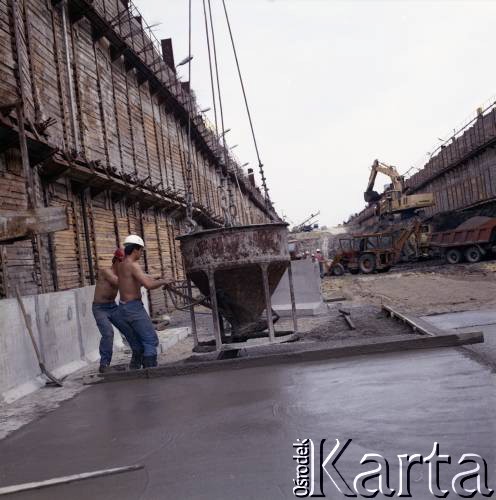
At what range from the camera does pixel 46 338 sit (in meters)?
8.06

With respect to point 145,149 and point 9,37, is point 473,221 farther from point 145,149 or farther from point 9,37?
point 9,37

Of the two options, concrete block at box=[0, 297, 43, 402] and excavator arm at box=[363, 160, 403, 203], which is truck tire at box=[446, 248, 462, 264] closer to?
excavator arm at box=[363, 160, 403, 203]

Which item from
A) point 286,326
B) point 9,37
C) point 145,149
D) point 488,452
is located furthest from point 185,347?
point 145,149

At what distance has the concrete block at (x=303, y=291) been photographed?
15352mm

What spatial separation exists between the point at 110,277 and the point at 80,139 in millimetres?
8725

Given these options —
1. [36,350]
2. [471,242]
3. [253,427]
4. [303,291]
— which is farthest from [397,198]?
[253,427]

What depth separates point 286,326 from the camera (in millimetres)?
12859

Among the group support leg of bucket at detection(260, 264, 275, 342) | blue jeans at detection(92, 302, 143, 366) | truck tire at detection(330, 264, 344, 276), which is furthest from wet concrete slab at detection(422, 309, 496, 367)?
truck tire at detection(330, 264, 344, 276)

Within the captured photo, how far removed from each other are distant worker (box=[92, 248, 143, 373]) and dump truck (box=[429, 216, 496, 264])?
26458 mm

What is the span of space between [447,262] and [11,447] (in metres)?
32.3

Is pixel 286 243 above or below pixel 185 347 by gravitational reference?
above

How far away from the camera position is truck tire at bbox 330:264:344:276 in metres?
37.4

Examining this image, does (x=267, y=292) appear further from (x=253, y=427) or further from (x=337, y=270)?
(x=337, y=270)

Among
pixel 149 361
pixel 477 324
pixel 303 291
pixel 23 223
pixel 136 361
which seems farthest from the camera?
pixel 303 291
